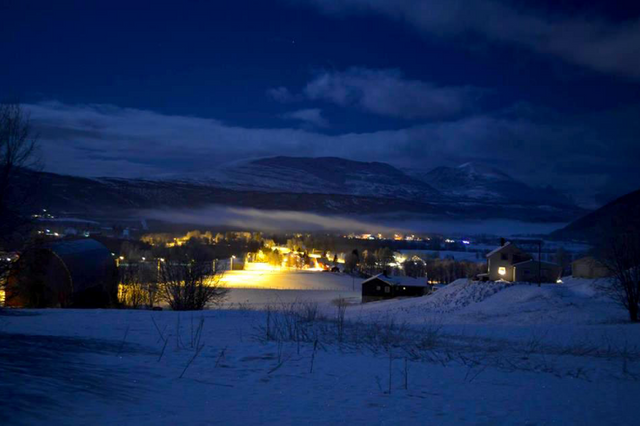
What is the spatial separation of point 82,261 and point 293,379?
2404 cm

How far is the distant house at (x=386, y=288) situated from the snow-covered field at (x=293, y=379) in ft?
151

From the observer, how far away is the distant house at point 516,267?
2142 inches

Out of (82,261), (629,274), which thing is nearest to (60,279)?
(82,261)

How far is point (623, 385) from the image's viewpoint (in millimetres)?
9055

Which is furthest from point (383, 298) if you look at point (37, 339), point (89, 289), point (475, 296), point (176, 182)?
point (176, 182)

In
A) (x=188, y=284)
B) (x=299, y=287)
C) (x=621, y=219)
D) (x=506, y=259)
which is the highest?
(x=621, y=219)

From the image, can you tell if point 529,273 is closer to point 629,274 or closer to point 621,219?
point 621,219

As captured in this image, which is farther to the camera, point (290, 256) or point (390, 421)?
point (290, 256)

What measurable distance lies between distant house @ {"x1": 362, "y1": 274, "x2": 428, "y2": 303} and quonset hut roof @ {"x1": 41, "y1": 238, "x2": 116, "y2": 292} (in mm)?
35290

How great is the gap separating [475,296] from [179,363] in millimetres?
37239

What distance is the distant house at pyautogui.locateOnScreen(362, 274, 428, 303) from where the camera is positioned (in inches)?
2379

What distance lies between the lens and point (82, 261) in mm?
28172

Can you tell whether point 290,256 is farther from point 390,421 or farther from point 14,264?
point 390,421

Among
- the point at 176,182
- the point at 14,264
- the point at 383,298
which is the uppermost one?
the point at 176,182
